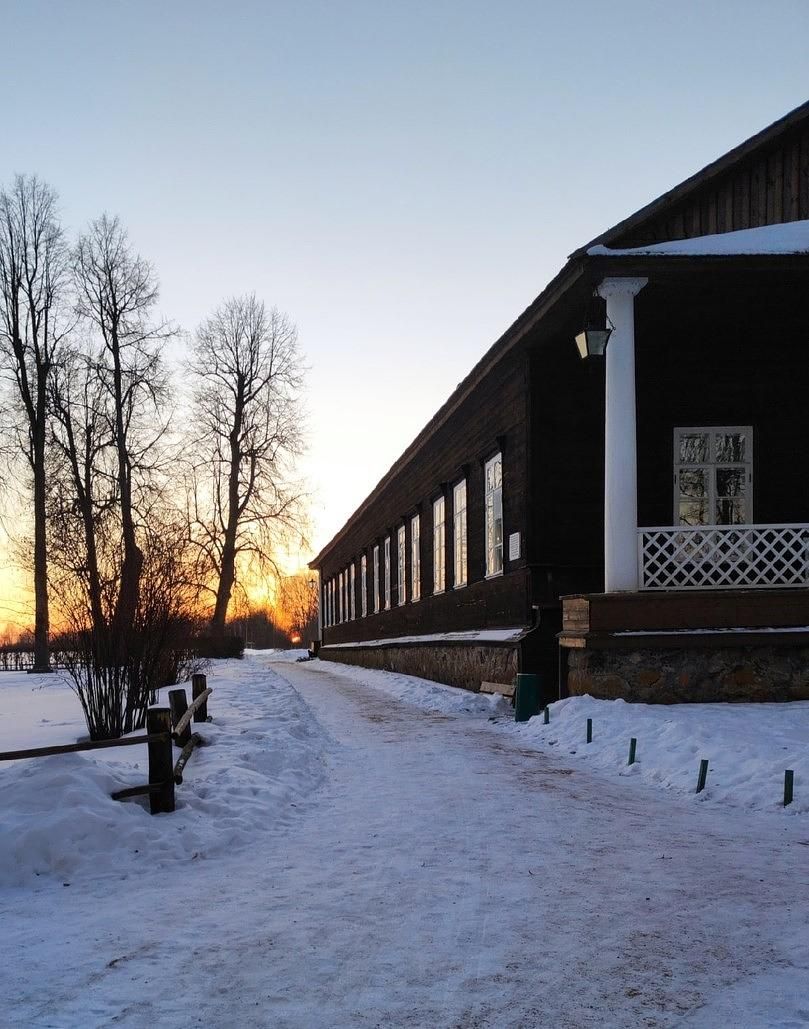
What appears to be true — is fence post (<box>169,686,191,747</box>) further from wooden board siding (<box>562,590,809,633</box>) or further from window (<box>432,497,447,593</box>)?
window (<box>432,497,447,593</box>)

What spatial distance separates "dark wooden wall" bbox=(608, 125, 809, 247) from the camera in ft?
43.1

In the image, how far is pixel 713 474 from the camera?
1524cm

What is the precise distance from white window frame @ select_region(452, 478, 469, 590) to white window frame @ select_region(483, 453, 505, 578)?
173 centimetres

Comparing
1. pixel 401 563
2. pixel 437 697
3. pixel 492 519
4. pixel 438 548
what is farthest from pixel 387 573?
pixel 437 697

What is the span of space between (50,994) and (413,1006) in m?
1.45

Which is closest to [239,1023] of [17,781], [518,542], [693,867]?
[693,867]

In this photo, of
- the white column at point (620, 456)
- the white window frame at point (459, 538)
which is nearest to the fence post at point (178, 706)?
the white column at point (620, 456)

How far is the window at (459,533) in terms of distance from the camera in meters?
20.1

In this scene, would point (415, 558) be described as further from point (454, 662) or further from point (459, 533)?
point (454, 662)

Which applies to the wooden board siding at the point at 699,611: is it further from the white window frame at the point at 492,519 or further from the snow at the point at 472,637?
the white window frame at the point at 492,519

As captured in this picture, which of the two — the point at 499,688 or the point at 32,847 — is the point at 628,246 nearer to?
the point at 499,688

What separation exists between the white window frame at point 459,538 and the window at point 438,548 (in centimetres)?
83

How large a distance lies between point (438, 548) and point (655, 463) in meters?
8.03

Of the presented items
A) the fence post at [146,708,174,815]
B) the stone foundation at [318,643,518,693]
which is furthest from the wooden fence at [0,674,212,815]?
the stone foundation at [318,643,518,693]
